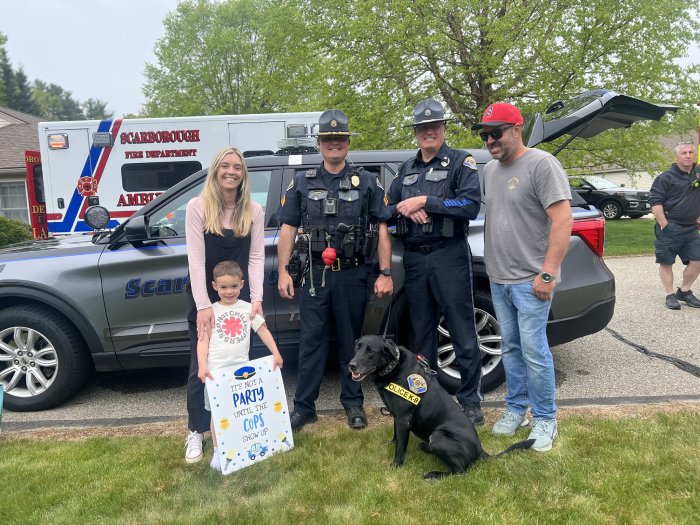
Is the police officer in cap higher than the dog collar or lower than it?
higher

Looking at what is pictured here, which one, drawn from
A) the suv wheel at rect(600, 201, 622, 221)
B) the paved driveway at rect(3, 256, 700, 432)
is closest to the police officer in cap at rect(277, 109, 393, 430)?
the paved driveway at rect(3, 256, 700, 432)

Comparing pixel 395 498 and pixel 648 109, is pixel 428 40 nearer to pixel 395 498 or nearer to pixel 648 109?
pixel 648 109

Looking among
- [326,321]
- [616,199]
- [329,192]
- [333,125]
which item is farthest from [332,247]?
[616,199]

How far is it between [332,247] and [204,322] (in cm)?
87

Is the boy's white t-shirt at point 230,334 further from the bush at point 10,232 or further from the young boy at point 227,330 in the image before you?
the bush at point 10,232

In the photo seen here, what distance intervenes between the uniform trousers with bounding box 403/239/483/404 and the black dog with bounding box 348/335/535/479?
0.54m

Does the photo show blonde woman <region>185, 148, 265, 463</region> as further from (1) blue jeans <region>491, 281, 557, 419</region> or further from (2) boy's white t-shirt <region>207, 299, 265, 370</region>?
(1) blue jeans <region>491, 281, 557, 419</region>

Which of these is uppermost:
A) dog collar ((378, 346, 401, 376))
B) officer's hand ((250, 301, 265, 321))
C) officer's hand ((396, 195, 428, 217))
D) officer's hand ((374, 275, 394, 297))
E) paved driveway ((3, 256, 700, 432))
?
officer's hand ((396, 195, 428, 217))

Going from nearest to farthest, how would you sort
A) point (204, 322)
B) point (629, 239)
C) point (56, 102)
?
point (204, 322), point (629, 239), point (56, 102)

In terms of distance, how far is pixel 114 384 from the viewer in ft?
14.4

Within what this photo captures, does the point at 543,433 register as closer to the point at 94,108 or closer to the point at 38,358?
the point at 38,358

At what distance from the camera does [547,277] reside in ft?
9.01

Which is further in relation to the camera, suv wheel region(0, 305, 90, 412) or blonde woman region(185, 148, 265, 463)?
suv wheel region(0, 305, 90, 412)

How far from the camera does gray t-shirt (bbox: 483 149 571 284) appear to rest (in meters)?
2.75
